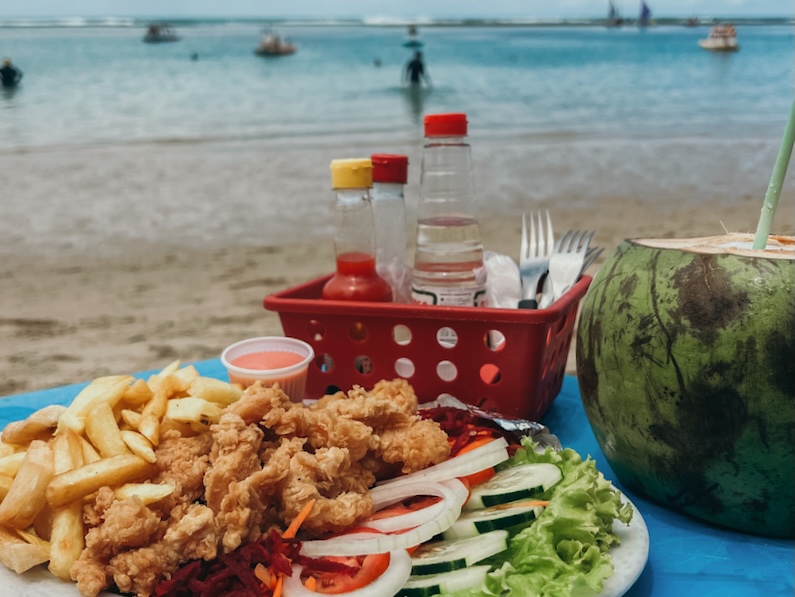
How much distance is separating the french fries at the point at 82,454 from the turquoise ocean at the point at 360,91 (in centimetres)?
932

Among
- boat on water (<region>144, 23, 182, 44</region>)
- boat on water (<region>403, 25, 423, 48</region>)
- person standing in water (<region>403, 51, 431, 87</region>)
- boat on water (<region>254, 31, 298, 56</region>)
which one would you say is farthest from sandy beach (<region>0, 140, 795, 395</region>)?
boat on water (<region>403, 25, 423, 48</region>)

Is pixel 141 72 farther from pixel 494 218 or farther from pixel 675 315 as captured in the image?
pixel 675 315

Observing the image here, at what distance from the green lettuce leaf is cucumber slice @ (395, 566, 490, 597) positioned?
0.02 metres

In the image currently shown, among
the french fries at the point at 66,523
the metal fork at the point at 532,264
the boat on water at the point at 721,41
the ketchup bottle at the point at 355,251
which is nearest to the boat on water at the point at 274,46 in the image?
the boat on water at the point at 721,41

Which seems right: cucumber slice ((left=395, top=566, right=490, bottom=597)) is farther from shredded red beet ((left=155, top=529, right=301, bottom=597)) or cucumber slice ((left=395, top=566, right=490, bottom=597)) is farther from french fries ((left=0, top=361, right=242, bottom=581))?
french fries ((left=0, top=361, right=242, bottom=581))

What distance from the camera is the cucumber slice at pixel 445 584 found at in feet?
4.17

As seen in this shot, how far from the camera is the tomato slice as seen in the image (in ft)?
4.17

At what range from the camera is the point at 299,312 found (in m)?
2.21

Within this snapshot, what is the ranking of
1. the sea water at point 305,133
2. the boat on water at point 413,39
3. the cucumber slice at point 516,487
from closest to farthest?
the cucumber slice at point 516,487 < the sea water at point 305,133 < the boat on water at point 413,39

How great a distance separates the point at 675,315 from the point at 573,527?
19.9 inches

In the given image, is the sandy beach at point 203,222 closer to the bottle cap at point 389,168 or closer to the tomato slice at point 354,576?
the bottle cap at point 389,168

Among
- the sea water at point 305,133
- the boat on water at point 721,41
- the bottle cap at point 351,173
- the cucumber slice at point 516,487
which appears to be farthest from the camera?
the boat on water at point 721,41

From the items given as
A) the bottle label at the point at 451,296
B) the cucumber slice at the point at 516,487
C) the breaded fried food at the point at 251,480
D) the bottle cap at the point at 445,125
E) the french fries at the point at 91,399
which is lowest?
the cucumber slice at the point at 516,487

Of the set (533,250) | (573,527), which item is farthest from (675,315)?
(533,250)
